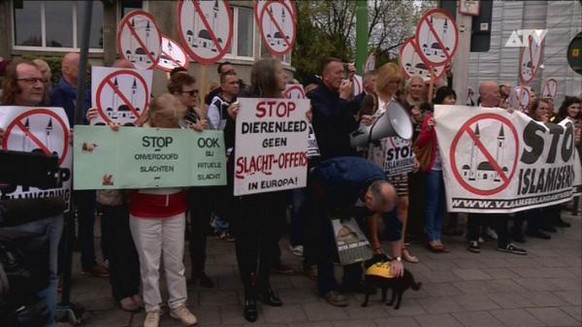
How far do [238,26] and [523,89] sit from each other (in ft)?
42.2

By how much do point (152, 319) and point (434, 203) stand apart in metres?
3.55

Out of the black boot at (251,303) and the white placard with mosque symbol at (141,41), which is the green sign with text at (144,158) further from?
the white placard with mosque symbol at (141,41)

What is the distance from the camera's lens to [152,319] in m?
4.02

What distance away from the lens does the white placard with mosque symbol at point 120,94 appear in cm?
443

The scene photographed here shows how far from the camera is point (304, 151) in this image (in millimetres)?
4629

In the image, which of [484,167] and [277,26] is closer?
[277,26]

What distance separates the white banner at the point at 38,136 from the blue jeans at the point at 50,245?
399 millimetres

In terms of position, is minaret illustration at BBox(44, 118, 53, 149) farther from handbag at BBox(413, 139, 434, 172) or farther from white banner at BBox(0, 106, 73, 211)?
handbag at BBox(413, 139, 434, 172)

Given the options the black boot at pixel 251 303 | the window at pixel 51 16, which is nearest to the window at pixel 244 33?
the black boot at pixel 251 303

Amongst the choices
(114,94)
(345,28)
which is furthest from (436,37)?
(345,28)

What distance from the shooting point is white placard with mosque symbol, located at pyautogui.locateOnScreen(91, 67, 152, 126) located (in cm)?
443

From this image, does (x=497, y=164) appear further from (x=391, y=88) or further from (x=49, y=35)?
(x=49, y=35)

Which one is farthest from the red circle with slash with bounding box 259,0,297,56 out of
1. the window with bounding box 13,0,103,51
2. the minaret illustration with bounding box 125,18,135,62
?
the window with bounding box 13,0,103,51

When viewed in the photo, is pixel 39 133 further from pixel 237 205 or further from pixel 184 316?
pixel 184 316
